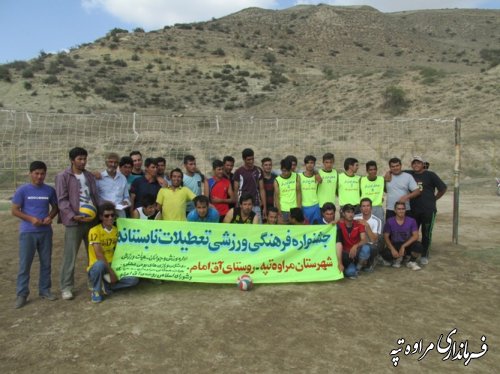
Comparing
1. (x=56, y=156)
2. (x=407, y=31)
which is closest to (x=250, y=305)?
(x=56, y=156)

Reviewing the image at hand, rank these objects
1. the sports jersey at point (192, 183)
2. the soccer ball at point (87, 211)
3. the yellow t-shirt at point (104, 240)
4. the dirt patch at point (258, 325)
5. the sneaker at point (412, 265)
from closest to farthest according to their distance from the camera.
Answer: the dirt patch at point (258, 325) < the soccer ball at point (87, 211) < the yellow t-shirt at point (104, 240) < the sneaker at point (412, 265) < the sports jersey at point (192, 183)

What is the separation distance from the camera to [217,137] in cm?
2031

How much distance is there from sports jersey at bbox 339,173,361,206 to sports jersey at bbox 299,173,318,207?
0.43 metres

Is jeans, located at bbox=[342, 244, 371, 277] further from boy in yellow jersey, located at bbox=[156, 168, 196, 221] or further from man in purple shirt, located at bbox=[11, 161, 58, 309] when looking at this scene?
man in purple shirt, located at bbox=[11, 161, 58, 309]

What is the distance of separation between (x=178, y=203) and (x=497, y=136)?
18518mm

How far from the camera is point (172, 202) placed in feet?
19.5

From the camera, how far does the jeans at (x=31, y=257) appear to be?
4.98m

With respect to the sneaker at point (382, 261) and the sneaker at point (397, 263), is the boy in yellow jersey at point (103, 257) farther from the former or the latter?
the sneaker at point (397, 263)

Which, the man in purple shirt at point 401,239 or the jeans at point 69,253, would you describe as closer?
the jeans at point 69,253

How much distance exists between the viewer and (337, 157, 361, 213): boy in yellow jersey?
6664 millimetres

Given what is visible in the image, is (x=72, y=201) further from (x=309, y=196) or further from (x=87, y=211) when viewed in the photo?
(x=309, y=196)

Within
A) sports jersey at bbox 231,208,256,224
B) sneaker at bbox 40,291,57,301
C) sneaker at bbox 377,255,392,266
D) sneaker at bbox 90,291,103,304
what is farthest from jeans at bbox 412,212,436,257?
sneaker at bbox 40,291,57,301

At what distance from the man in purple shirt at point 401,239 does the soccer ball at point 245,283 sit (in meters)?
2.20

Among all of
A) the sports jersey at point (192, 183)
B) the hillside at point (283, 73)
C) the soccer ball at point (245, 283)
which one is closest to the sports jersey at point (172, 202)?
the sports jersey at point (192, 183)
